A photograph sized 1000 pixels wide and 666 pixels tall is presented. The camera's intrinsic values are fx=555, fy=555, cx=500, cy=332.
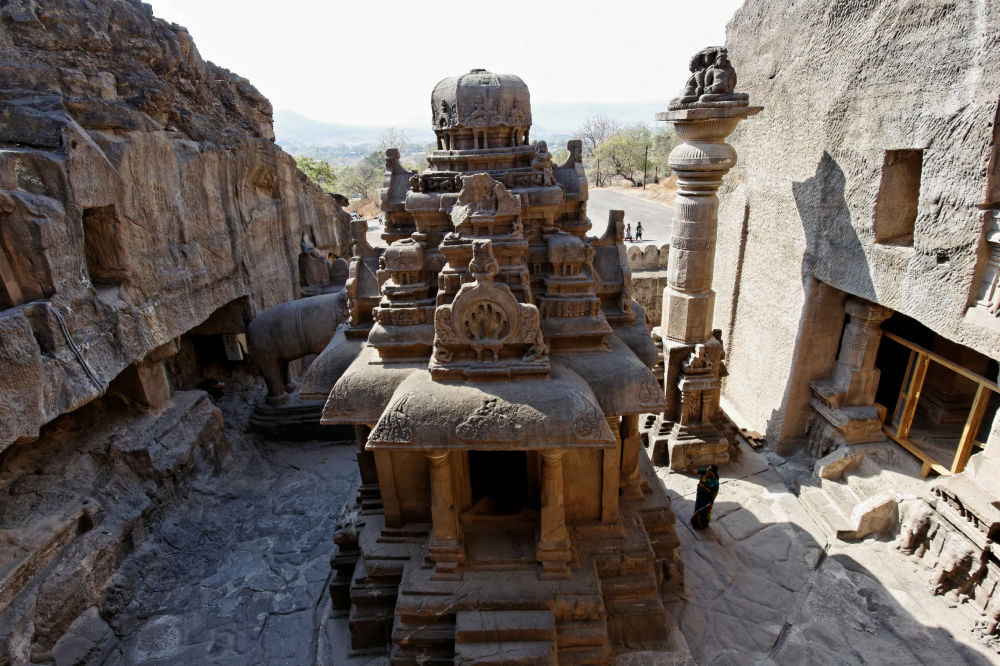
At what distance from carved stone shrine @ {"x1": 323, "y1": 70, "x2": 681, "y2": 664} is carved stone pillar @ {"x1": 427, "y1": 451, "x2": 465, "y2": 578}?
0.01 meters

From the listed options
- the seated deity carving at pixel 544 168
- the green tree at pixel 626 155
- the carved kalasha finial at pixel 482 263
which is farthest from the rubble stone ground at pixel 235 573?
the green tree at pixel 626 155

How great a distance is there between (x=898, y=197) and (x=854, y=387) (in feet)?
9.01

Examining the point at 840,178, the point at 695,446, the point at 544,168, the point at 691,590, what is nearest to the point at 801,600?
the point at 691,590

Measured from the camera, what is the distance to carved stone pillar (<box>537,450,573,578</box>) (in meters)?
5.21

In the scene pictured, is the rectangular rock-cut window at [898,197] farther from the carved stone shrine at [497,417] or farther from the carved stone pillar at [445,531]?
the carved stone pillar at [445,531]

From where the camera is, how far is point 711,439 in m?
8.61

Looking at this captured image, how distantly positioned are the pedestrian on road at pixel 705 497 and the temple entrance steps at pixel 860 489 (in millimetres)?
1697

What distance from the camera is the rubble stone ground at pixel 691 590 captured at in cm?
572

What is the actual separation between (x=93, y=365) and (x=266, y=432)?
3970 mm

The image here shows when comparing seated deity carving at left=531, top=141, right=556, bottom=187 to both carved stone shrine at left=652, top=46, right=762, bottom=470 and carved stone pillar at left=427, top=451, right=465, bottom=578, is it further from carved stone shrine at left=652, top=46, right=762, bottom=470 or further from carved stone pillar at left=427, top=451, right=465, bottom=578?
carved stone pillar at left=427, top=451, right=465, bottom=578

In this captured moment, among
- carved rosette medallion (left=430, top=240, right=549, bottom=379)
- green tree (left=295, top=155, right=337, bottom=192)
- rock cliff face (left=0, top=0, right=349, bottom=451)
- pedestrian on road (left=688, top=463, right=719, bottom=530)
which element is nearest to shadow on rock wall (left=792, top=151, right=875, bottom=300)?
pedestrian on road (left=688, top=463, right=719, bottom=530)

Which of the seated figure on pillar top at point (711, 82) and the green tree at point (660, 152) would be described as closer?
the seated figure on pillar top at point (711, 82)

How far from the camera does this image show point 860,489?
24.5ft

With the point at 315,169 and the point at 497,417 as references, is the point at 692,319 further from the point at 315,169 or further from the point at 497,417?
the point at 315,169
